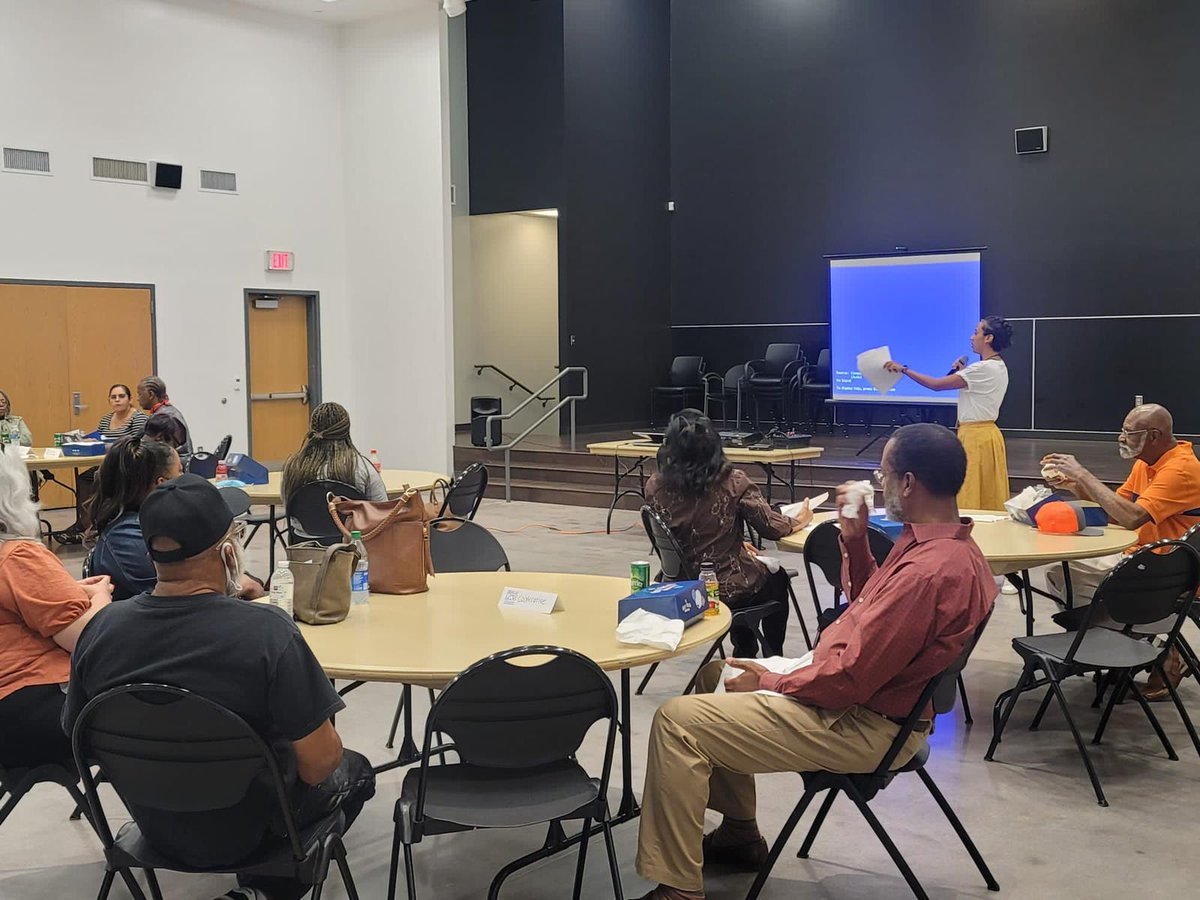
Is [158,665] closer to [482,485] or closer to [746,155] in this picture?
[482,485]

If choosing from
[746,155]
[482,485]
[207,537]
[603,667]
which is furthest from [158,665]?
[746,155]

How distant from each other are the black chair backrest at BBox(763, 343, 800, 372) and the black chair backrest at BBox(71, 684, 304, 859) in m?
11.3

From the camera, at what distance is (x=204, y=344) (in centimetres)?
1149

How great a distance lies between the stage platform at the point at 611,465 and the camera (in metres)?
9.85

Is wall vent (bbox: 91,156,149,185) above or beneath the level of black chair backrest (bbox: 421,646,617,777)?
above

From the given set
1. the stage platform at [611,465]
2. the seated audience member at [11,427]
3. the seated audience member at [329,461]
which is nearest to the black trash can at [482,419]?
the stage platform at [611,465]

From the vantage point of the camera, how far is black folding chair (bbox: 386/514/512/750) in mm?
4223

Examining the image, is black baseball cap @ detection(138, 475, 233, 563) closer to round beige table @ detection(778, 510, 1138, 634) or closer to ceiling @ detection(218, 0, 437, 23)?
round beige table @ detection(778, 510, 1138, 634)

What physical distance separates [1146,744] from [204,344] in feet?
31.8

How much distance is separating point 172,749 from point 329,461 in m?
3.19

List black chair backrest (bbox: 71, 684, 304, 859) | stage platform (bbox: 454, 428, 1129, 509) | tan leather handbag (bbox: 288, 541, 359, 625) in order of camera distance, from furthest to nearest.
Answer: stage platform (bbox: 454, 428, 1129, 509), tan leather handbag (bbox: 288, 541, 359, 625), black chair backrest (bbox: 71, 684, 304, 859)

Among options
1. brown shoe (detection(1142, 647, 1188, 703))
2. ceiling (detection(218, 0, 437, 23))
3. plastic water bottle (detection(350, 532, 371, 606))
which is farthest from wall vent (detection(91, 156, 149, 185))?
brown shoe (detection(1142, 647, 1188, 703))

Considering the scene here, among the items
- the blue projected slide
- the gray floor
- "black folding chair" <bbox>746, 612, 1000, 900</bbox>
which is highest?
the blue projected slide

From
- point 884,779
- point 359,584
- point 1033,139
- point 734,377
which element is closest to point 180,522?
Answer: point 359,584
